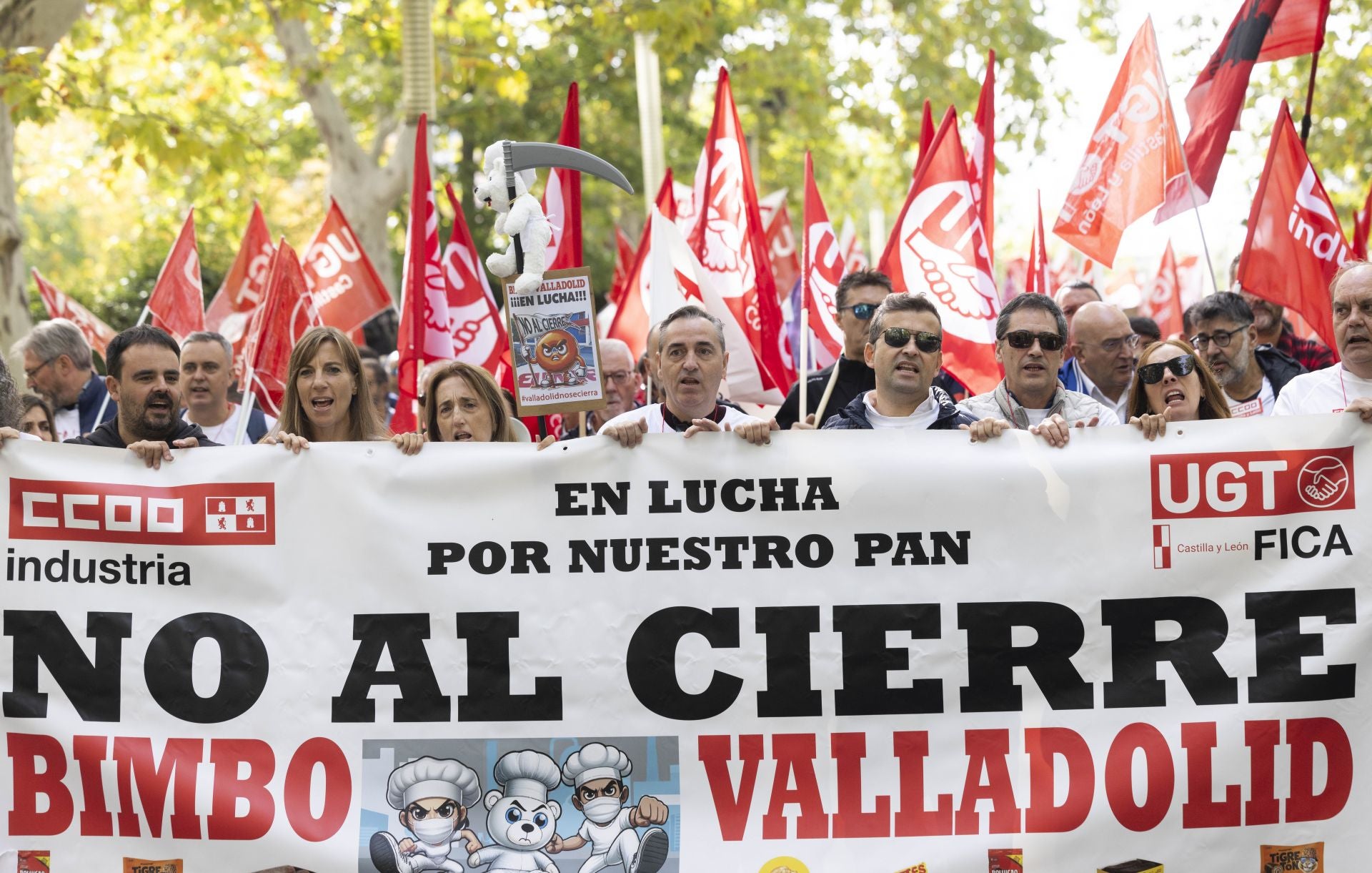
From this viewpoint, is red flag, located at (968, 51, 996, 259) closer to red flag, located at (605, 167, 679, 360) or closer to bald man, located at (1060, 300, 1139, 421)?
bald man, located at (1060, 300, 1139, 421)

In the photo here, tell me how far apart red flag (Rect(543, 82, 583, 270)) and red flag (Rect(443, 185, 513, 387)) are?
1.11 metres

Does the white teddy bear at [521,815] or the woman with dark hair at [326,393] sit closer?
the white teddy bear at [521,815]

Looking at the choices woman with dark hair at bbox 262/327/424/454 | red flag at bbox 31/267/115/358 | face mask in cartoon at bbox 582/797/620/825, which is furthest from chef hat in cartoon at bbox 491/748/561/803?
red flag at bbox 31/267/115/358

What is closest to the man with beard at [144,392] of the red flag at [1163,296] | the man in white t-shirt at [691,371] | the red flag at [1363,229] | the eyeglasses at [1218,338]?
the man in white t-shirt at [691,371]

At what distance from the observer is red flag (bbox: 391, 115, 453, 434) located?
7.86 m

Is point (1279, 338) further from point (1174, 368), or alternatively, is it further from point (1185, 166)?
point (1174, 368)

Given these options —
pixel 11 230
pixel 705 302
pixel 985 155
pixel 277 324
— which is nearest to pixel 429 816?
pixel 277 324

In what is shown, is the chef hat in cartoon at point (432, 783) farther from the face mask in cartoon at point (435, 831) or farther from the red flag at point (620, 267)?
the red flag at point (620, 267)

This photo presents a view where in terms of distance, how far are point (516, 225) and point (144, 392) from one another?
4.83ft

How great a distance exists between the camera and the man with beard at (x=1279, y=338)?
24.7 ft

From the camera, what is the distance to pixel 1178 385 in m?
5.41

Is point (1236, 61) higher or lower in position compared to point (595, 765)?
higher

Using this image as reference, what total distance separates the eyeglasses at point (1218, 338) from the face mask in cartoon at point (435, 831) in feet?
12.7

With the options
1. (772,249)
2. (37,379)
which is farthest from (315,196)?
(37,379)
